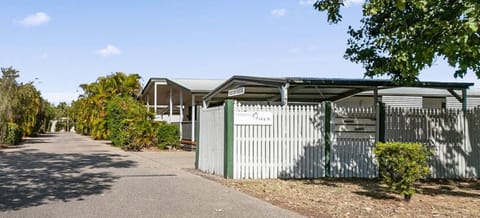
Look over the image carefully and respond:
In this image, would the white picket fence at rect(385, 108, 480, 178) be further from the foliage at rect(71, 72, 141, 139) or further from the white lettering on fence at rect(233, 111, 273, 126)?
the foliage at rect(71, 72, 141, 139)

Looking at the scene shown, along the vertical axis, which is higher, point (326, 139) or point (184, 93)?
point (184, 93)

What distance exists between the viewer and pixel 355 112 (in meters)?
14.0

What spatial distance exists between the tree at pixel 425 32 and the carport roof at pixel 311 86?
2.35 metres

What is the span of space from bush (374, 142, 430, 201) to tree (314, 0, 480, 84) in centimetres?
160

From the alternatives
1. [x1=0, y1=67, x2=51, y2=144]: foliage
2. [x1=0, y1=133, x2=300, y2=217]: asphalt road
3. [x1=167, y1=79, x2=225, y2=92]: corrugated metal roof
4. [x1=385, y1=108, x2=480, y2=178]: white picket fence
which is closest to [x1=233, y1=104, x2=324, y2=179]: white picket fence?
[x1=0, y1=133, x2=300, y2=217]: asphalt road

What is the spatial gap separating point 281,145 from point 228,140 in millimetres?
1339

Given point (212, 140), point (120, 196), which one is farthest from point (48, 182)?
point (212, 140)

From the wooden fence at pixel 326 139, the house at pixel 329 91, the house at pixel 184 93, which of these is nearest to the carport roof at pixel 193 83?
the house at pixel 184 93

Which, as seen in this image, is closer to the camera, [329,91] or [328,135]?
[328,135]

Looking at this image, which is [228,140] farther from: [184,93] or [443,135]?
[184,93]

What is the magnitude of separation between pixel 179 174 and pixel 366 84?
564cm

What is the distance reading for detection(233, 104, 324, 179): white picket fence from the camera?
1352 centimetres

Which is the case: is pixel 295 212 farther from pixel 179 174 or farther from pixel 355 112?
pixel 179 174

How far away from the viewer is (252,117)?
13453mm
